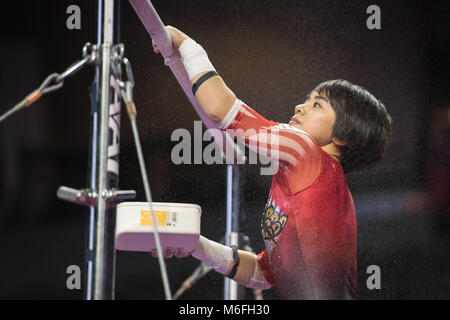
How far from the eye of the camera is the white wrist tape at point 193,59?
48.3 inches

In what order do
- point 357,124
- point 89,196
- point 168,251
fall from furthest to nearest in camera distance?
point 357,124 < point 168,251 < point 89,196

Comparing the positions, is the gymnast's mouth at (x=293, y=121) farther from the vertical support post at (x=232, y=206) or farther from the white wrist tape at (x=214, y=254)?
the white wrist tape at (x=214, y=254)

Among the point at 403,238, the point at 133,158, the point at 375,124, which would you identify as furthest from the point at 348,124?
the point at 133,158

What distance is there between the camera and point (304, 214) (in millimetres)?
1277

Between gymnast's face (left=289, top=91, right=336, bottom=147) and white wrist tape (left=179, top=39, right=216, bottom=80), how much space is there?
286 mm

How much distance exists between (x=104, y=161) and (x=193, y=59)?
1.09ft

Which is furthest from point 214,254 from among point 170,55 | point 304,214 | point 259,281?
point 170,55

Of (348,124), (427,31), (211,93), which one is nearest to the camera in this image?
(211,93)

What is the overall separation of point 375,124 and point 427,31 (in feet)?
1.01

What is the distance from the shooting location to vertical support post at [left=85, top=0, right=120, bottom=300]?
1038 millimetres

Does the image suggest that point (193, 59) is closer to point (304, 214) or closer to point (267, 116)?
point (267, 116)

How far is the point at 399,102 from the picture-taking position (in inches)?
56.9

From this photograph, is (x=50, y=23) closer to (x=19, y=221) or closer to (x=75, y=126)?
(x=75, y=126)

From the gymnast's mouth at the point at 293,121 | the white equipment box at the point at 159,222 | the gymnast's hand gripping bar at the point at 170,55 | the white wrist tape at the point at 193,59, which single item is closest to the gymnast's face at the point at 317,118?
the gymnast's mouth at the point at 293,121
